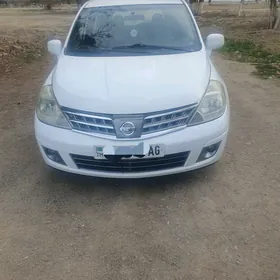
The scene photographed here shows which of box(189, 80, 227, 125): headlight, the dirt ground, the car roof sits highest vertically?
the car roof

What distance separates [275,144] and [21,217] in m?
2.89

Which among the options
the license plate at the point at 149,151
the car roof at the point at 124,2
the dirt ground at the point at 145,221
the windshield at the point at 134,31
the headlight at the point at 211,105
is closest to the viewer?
the dirt ground at the point at 145,221

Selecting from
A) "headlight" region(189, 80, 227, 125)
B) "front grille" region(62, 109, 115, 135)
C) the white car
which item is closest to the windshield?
the white car

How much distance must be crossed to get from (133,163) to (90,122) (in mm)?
492

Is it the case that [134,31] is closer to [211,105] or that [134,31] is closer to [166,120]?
[211,105]

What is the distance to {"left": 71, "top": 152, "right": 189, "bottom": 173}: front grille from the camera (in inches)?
132

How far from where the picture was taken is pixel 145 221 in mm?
3232

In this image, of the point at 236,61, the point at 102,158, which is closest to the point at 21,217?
the point at 102,158

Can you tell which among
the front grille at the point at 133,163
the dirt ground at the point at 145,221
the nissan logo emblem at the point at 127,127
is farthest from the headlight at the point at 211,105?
the dirt ground at the point at 145,221

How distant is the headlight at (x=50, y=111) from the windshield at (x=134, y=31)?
85 cm

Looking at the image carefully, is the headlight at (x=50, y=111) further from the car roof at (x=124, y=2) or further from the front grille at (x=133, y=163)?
the car roof at (x=124, y=2)

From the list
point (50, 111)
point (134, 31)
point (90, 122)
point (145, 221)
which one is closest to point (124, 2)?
point (134, 31)

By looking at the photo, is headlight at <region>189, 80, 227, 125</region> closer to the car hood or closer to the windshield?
the car hood

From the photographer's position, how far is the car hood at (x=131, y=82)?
10.9ft
